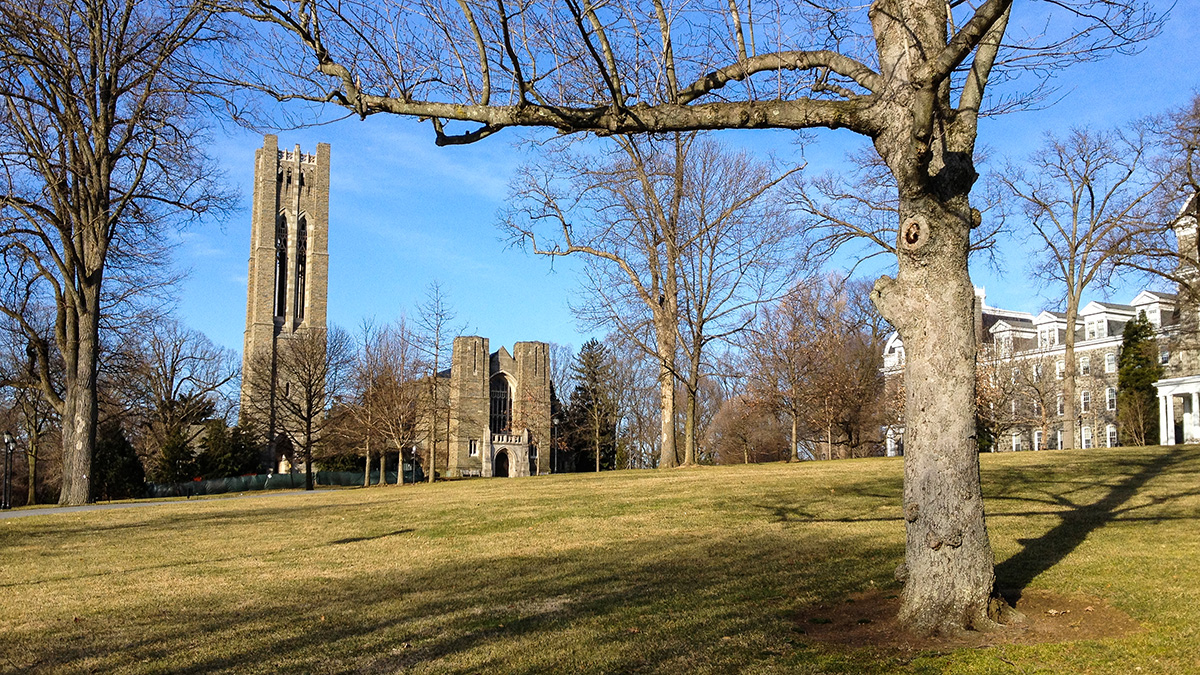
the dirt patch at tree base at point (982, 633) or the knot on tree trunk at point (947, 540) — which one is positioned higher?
the knot on tree trunk at point (947, 540)

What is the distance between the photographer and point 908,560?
18.5 feet

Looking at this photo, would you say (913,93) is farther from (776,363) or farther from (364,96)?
(776,363)

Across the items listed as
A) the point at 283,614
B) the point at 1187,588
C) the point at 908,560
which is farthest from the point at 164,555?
the point at 1187,588

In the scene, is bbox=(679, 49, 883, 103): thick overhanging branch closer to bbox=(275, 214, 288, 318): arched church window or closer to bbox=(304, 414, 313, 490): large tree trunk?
bbox=(304, 414, 313, 490): large tree trunk

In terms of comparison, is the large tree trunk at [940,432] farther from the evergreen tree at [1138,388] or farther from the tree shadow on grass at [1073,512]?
the evergreen tree at [1138,388]

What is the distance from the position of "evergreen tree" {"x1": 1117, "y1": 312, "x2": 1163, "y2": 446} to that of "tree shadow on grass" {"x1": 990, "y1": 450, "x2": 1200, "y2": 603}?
101ft

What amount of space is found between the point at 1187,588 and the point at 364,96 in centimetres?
697

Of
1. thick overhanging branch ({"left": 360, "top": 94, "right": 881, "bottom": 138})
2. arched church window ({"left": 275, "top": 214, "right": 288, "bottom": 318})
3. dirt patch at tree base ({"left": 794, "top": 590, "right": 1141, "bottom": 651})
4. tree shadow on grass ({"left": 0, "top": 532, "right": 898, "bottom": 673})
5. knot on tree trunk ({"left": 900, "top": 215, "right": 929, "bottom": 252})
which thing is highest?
arched church window ({"left": 275, "top": 214, "right": 288, "bottom": 318})

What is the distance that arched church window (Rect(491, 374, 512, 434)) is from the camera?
7506 centimetres

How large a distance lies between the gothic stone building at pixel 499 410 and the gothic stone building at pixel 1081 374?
1148 inches

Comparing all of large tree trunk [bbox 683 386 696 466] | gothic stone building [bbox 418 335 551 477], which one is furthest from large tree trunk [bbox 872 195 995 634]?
gothic stone building [bbox 418 335 551 477]

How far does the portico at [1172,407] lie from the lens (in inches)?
1559

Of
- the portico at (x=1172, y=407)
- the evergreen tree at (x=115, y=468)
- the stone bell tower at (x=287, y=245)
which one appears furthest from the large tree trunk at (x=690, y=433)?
the stone bell tower at (x=287, y=245)

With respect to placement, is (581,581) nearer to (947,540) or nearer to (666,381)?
(947,540)
